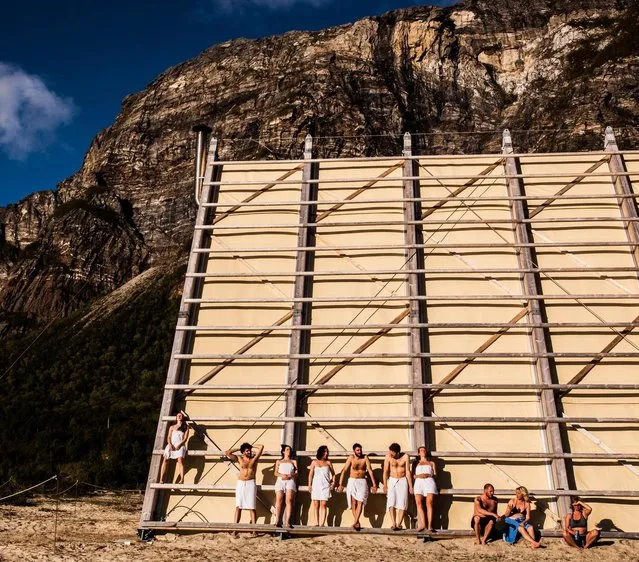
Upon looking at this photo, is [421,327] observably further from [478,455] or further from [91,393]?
[91,393]

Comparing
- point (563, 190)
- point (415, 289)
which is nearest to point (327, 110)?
point (563, 190)

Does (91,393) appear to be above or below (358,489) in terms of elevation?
above

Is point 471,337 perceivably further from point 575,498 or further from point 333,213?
point 333,213

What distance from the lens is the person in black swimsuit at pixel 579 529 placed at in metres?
9.19

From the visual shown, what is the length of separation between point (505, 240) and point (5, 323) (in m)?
78.7

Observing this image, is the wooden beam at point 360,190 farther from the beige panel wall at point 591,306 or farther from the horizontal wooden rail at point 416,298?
the beige panel wall at point 591,306

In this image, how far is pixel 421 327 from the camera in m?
11.8

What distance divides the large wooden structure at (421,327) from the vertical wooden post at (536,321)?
0.14 feet

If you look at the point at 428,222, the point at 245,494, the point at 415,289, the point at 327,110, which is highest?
the point at 327,110

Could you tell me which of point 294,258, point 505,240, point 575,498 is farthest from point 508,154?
point 575,498

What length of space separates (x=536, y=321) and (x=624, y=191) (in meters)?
4.63

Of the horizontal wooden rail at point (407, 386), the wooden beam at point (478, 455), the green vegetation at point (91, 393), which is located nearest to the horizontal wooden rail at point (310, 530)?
the wooden beam at point (478, 455)

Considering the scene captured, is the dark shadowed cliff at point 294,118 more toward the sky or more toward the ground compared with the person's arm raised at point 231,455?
more toward the sky

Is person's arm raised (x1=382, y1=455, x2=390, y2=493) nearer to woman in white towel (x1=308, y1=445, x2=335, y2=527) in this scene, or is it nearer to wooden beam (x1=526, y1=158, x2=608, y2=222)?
woman in white towel (x1=308, y1=445, x2=335, y2=527)
